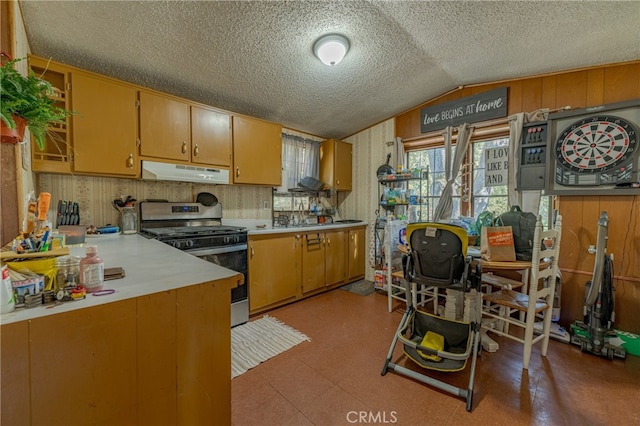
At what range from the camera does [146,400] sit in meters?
0.78

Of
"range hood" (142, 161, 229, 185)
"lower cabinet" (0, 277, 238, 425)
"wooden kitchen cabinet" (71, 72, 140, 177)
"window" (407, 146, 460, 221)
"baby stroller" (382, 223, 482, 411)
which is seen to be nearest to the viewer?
"lower cabinet" (0, 277, 238, 425)

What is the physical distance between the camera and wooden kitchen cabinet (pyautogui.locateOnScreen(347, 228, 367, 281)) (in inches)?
157

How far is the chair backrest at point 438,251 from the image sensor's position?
1855 mm

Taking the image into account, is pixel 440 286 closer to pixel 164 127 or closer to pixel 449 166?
pixel 449 166

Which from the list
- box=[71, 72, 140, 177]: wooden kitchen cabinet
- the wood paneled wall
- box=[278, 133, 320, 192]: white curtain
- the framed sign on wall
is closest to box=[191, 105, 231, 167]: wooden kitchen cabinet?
box=[71, 72, 140, 177]: wooden kitchen cabinet

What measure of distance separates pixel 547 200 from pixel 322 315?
2645 mm

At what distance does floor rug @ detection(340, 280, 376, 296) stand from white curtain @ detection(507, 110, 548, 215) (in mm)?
2004

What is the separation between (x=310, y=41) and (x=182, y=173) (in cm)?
165

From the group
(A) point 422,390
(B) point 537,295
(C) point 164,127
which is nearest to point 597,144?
(B) point 537,295

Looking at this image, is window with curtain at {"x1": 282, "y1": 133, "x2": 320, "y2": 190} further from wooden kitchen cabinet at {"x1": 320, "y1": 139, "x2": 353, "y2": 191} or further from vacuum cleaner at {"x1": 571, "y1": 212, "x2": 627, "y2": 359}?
vacuum cleaner at {"x1": 571, "y1": 212, "x2": 627, "y2": 359}

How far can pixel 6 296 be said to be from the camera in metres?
0.63

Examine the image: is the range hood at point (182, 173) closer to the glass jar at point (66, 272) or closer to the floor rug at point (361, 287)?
the glass jar at point (66, 272)

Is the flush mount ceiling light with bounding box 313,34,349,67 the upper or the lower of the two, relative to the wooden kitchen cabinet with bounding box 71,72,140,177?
upper

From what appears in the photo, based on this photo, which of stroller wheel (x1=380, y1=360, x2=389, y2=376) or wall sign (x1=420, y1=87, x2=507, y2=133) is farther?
wall sign (x1=420, y1=87, x2=507, y2=133)
